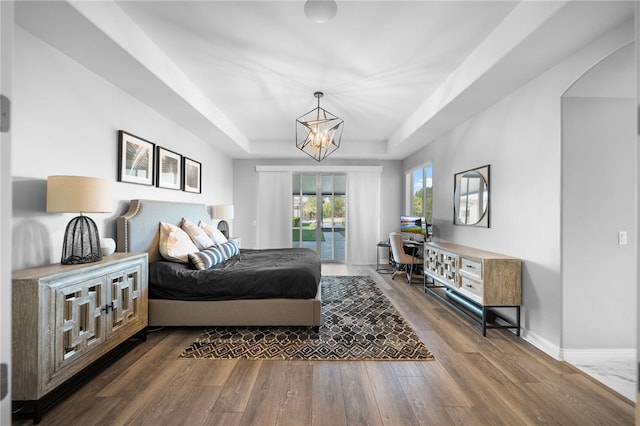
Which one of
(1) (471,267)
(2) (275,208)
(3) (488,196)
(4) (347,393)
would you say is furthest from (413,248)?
(4) (347,393)

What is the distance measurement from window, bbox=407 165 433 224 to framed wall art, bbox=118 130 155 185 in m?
4.56

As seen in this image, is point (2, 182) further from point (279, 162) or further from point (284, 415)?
point (279, 162)

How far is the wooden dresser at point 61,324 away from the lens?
5.65 feet

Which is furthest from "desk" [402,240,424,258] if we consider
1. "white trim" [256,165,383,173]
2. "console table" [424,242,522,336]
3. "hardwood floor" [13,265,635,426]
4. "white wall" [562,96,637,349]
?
"white wall" [562,96,637,349]

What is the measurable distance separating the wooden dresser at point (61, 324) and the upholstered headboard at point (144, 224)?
0.56 meters

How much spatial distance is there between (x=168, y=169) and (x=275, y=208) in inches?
122

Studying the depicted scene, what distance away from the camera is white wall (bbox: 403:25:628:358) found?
2.56 meters

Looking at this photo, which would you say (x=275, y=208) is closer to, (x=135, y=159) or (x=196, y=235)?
(x=196, y=235)

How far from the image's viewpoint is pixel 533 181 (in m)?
2.88

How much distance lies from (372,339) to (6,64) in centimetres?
292

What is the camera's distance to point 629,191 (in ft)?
8.35

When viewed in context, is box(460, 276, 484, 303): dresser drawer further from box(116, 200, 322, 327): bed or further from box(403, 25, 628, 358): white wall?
box(116, 200, 322, 327): bed

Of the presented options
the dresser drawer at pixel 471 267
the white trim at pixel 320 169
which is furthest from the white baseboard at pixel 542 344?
the white trim at pixel 320 169

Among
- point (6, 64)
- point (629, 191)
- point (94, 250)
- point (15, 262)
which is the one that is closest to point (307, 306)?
point (94, 250)
